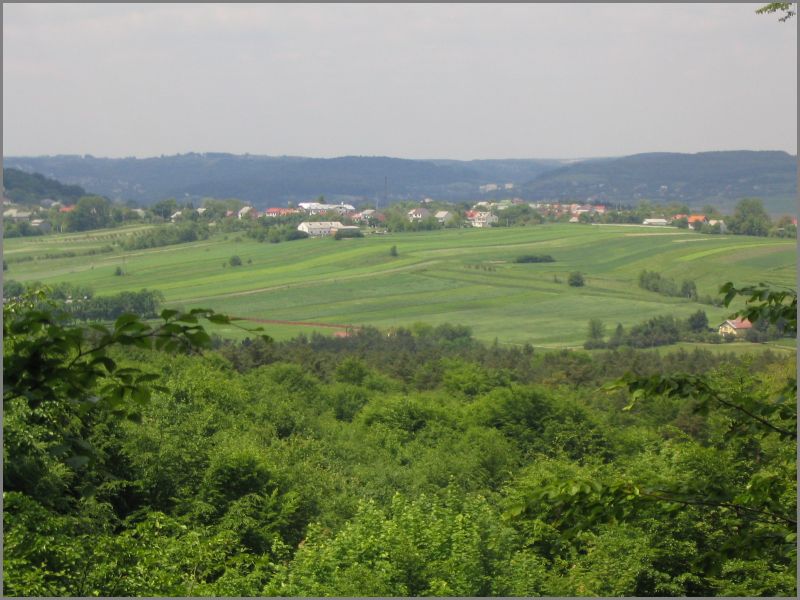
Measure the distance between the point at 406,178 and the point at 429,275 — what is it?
64.1 meters

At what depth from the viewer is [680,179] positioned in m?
138

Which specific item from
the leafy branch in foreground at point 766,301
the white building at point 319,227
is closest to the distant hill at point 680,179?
the white building at point 319,227

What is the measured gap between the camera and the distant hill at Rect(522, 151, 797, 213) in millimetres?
118312

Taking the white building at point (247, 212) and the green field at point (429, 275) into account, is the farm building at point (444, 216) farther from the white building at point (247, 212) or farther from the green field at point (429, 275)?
→ the white building at point (247, 212)

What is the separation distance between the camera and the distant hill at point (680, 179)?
388ft

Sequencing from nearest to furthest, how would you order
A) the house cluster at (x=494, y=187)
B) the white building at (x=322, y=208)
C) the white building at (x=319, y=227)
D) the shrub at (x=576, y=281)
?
the shrub at (x=576, y=281), the white building at (x=319, y=227), the white building at (x=322, y=208), the house cluster at (x=494, y=187)

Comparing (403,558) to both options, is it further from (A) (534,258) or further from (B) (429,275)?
(A) (534,258)

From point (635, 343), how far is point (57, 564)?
64808 mm

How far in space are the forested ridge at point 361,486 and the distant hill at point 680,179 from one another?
82689 mm

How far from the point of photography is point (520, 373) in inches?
2047

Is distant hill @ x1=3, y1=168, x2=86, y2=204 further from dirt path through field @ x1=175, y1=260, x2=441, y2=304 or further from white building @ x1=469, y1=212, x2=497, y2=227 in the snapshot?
white building @ x1=469, y1=212, x2=497, y2=227

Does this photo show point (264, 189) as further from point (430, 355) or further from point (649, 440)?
point (649, 440)

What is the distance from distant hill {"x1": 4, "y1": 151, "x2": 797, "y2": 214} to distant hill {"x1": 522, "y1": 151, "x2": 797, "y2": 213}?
13cm

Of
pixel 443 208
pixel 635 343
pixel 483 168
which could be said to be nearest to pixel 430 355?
pixel 635 343
